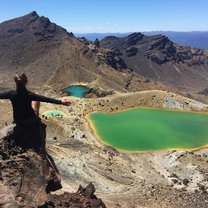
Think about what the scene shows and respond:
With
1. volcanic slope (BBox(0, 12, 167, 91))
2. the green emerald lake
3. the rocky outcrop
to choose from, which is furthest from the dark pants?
volcanic slope (BBox(0, 12, 167, 91))

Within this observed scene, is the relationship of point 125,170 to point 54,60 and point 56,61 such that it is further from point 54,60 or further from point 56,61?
point 54,60

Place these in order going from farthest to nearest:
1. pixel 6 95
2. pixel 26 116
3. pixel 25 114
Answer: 1. pixel 26 116
2. pixel 25 114
3. pixel 6 95

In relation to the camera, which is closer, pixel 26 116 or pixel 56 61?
pixel 26 116

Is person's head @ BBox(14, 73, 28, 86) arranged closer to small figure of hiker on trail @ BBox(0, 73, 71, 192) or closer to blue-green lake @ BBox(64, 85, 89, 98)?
small figure of hiker on trail @ BBox(0, 73, 71, 192)

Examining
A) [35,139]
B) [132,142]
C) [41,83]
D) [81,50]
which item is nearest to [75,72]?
[41,83]

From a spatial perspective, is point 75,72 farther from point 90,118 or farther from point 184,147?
point 184,147

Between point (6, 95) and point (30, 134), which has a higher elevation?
point (6, 95)

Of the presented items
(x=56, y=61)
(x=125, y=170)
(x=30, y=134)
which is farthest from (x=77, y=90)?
(x=30, y=134)

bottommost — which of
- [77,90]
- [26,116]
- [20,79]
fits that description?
[77,90]
